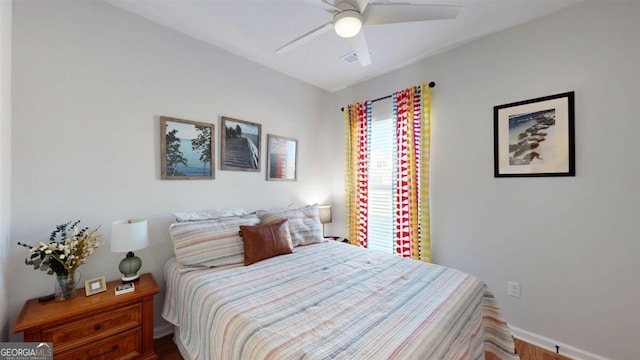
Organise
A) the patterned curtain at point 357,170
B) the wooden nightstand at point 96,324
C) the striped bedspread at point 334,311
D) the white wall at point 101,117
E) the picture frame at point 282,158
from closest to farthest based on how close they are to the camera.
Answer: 1. the striped bedspread at point 334,311
2. the wooden nightstand at point 96,324
3. the white wall at point 101,117
4. the picture frame at point 282,158
5. the patterned curtain at point 357,170

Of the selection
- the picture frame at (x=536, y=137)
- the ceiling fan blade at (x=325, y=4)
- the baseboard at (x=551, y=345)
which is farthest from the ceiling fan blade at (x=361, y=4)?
the baseboard at (x=551, y=345)

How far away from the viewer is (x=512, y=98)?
2.17 m

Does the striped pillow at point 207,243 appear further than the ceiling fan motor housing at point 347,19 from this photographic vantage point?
Yes

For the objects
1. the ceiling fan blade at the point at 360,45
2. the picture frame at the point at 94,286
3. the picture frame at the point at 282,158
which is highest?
the ceiling fan blade at the point at 360,45

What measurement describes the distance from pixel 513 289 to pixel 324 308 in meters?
1.96

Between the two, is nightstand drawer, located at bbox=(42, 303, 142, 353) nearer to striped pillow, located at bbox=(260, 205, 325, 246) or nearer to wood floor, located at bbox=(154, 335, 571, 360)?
wood floor, located at bbox=(154, 335, 571, 360)

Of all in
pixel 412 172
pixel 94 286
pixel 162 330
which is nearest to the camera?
pixel 94 286

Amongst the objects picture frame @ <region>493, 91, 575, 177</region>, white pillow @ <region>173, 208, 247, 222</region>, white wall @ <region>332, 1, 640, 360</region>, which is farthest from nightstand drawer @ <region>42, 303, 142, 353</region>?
picture frame @ <region>493, 91, 575, 177</region>

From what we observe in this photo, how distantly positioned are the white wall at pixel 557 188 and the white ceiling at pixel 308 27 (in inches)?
8.4

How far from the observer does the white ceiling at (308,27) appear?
194 centimetres

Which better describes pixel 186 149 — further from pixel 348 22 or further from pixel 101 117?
pixel 348 22

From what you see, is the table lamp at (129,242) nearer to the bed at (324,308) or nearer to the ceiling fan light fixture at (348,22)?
the bed at (324,308)

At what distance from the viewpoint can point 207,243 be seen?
1.96 metres

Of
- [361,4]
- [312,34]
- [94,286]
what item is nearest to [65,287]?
[94,286]
